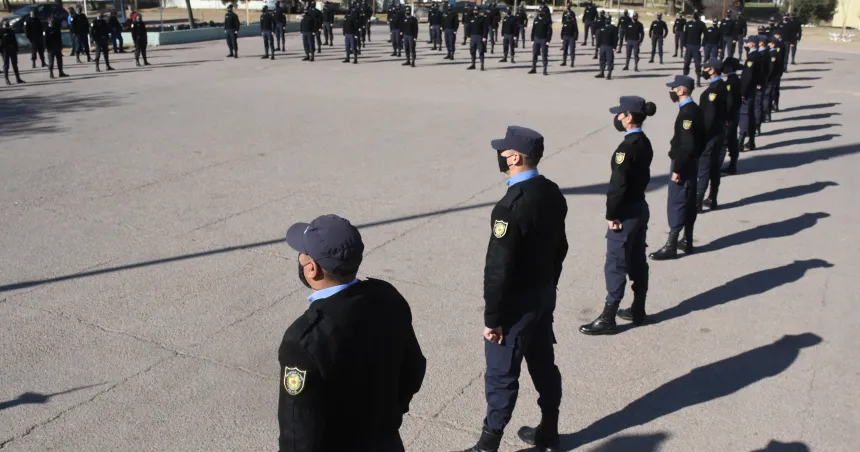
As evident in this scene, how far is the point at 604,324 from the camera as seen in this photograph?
6.05m

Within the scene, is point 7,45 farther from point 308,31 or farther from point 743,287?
point 743,287

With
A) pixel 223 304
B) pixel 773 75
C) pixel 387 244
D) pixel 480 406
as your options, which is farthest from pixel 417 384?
pixel 773 75

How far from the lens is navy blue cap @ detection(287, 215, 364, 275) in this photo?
8.59 feet

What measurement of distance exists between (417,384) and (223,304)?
3.92m

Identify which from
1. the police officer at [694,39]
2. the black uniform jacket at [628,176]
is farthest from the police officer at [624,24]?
the black uniform jacket at [628,176]

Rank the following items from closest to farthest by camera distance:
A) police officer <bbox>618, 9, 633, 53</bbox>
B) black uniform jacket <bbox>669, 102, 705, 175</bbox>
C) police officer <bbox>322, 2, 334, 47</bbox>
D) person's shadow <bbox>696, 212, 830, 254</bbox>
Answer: black uniform jacket <bbox>669, 102, 705, 175</bbox>
person's shadow <bbox>696, 212, 830, 254</bbox>
police officer <bbox>618, 9, 633, 53</bbox>
police officer <bbox>322, 2, 334, 47</bbox>

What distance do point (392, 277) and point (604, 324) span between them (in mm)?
2096

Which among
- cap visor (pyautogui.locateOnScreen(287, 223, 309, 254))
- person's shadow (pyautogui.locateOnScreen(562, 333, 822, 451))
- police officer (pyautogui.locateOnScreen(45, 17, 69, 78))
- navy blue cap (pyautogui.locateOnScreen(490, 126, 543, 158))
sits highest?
police officer (pyautogui.locateOnScreen(45, 17, 69, 78))

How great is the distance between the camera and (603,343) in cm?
593

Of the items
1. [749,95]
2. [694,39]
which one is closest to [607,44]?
[694,39]

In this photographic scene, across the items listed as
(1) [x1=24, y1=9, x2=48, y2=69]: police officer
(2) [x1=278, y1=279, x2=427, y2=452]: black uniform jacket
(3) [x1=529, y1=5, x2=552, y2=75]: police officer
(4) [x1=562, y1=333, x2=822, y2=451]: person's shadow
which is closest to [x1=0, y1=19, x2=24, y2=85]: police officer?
(1) [x1=24, y1=9, x2=48, y2=69]: police officer

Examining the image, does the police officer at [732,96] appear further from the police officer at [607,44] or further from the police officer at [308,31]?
the police officer at [308,31]

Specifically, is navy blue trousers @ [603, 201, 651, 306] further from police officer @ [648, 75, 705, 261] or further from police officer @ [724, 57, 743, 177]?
police officer @ [724, 57, 743, 177]

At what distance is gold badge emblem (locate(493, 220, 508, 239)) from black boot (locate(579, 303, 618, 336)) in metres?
2.32
